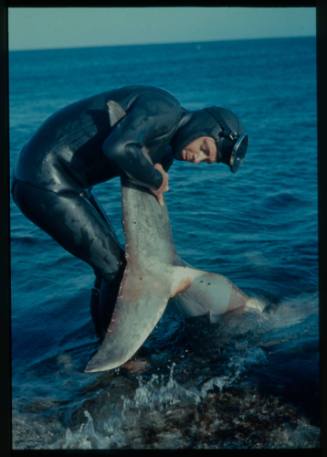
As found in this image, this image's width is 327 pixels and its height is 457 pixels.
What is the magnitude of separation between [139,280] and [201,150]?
2.84ft

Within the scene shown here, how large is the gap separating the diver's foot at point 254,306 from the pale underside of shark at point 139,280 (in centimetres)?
62

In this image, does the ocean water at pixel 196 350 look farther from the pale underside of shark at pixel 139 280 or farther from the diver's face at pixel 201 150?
the diver's face at pixel 201 150

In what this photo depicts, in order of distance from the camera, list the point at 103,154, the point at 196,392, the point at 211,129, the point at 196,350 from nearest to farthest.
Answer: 1. the point at 211,129
2. the point at 103,154
3. the point at 196,392
4. the point at 196,350

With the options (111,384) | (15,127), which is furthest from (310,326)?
(15,127)

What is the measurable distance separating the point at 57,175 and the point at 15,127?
11.3 meters

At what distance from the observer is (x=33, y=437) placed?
3943 millimetres

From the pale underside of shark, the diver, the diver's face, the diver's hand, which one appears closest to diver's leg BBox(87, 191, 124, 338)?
the diver

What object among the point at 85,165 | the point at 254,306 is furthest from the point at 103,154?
the point at 254,306

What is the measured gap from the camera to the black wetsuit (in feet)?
13.0

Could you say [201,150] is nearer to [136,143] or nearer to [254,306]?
[136,143]

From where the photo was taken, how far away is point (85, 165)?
13.6ft

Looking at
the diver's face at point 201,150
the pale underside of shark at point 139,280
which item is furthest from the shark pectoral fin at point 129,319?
the diver's face at point 201,150

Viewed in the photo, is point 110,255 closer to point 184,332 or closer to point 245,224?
point 184,332

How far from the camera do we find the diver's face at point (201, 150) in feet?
13.0
